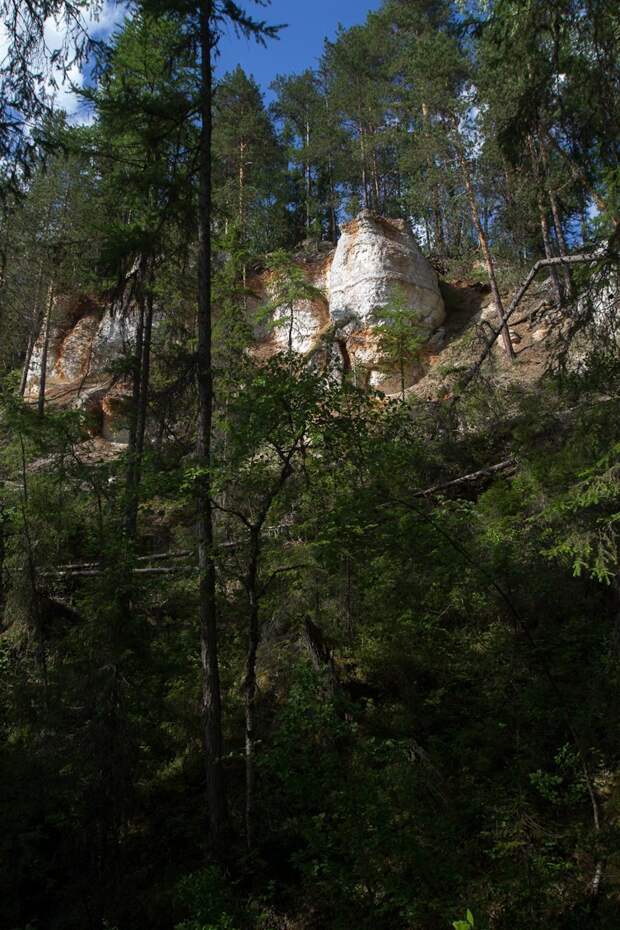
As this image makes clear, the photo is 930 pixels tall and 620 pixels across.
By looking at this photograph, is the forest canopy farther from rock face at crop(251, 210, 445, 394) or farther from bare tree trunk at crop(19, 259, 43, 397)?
bare tree trunk at crop(19, 259, 43, 397)

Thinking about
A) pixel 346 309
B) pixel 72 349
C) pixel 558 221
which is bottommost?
pixel 558 221

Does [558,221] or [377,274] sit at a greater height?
[377,274]

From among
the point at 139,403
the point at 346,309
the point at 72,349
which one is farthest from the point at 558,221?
the point at 72,349

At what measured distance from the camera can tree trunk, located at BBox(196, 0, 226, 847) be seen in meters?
7.06

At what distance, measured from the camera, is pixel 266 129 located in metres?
32.0

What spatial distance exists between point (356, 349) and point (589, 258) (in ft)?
56.6

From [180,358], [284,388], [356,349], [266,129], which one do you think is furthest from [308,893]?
[266,129]

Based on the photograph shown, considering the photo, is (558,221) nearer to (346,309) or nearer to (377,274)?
(377,274)

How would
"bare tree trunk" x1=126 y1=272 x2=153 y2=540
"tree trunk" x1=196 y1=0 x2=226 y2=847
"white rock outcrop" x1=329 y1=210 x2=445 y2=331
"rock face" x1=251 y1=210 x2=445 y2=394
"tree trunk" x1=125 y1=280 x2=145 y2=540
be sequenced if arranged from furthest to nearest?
1. "white rock outcrop" x1=329 y1=210 x2=445 y2=331
2. "rock face" x1=251 y1=210 x2=445 y2=394
3. "bare tree trunk" x1=126 y1=272 x2=153 y2=540
4. "tree trunk" x1=125 y1=280 x2=145 y2=540
5. "tree trunk" x1=196 y1=0 x2=226 y2=847

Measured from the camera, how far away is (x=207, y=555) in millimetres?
7027

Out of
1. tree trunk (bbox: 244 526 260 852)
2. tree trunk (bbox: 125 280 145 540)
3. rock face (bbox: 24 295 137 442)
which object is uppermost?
rock face (bbox: 24 295 137 442)

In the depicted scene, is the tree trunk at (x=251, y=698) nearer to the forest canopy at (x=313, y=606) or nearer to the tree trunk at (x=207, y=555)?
the forest canopy at (x=313, y=606)

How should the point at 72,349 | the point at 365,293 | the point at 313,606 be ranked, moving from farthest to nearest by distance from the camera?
the point at 72,349, the point at 365,293, the point at 313,606

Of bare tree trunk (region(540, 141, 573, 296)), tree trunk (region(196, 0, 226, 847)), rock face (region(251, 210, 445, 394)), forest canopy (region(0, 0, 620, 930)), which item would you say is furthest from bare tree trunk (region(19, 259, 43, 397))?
bare tree trunk (region(540, 141, 573, 296))
